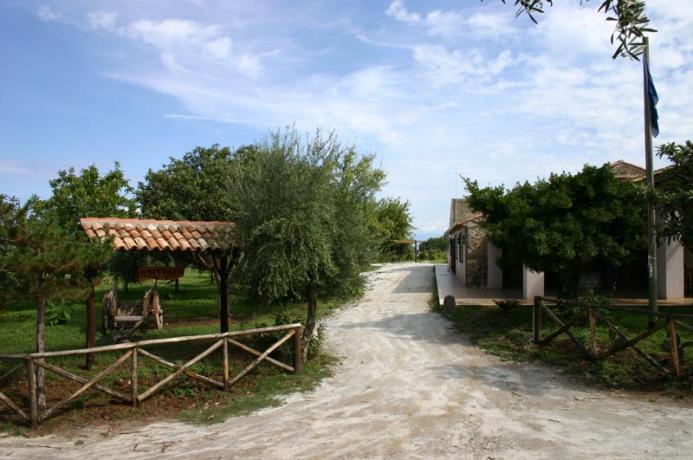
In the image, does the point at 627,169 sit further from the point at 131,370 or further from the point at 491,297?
the point at 131,370

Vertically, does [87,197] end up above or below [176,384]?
above

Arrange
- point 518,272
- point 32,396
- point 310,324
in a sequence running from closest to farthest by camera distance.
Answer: point 32,396 < point 310,324 < point 518,272

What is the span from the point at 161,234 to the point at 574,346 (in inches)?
324

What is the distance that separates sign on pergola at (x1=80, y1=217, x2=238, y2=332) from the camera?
8.91m

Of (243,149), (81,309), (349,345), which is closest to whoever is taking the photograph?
(349,345)

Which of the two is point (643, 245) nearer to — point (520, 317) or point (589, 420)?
point (520, 317)

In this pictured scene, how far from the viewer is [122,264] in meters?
16.7

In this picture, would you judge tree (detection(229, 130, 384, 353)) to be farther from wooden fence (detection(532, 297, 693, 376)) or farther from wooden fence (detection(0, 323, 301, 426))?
wooden fence (detection(532, 297, 693, 376))

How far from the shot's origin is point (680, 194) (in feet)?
26.7

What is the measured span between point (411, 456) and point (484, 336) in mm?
6918

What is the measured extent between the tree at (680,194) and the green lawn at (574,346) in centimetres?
190

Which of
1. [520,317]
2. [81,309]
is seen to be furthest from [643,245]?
[81,309]

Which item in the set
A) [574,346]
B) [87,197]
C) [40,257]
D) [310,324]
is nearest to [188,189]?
[87,197]

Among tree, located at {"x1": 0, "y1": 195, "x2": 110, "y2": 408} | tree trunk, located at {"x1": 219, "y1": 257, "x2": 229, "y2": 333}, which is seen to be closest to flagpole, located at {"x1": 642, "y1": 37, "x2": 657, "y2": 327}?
tree trunk, located at {"x1": 219, "y1": 257, "x2": 229, "y2": 333}
